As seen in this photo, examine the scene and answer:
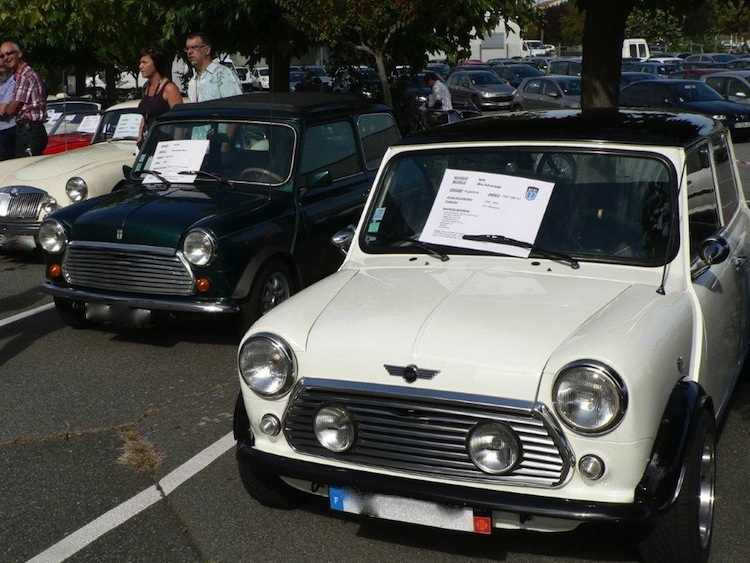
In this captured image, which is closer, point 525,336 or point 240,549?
point 525,336

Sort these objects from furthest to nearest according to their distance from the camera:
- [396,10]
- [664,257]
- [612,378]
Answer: [396,10] < [664,257] < [612,378]

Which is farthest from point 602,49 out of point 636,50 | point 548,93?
point 636,50

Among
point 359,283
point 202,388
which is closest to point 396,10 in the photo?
point 202,388

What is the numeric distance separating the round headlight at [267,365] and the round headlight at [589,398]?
1051 millimetres

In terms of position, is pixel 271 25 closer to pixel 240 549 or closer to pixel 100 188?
pixel 100 188

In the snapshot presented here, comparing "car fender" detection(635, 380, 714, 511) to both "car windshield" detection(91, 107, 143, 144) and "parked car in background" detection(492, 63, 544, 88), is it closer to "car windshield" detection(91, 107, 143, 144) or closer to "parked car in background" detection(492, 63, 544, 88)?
"car windshield" detection(91, 107, 143, 144)

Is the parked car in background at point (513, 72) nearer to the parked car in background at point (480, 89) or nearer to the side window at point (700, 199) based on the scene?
the parked car in background at point (480, 89)

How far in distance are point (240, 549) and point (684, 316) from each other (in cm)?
200

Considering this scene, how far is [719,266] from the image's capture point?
191 inches

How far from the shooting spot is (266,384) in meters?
4.09

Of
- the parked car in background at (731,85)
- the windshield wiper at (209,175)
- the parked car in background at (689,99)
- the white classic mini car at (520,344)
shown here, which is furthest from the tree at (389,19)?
the parked car in background at (731,85)

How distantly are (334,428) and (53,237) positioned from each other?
166 inches

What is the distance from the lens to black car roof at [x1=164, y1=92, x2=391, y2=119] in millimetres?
7859

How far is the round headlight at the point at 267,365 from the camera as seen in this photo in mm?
4035
